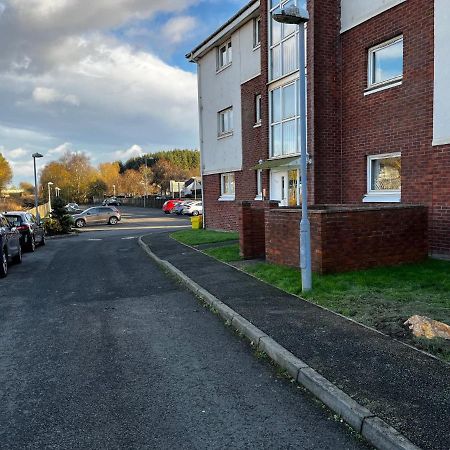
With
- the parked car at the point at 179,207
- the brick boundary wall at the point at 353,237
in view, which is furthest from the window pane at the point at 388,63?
the parked car at the point at 179,207

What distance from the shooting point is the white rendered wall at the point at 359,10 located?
11383mm

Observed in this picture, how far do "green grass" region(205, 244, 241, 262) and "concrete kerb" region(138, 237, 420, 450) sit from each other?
16.6 ft

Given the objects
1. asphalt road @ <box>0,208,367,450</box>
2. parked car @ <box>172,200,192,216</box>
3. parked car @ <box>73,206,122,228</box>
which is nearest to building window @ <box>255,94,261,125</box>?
asphalt road @ <box>0,208,367,450</box>

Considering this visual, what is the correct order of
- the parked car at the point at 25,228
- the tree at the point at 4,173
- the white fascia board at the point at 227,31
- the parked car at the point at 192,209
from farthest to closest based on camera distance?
the tree at the point at 4,173 < the parked car at the point at 192,209 < the parked car at the point at 25,228 < the white fascia board at the point at 227,31

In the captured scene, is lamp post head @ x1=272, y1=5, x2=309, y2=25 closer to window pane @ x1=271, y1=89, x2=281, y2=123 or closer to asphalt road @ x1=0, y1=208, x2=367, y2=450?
asphalt road @ x1=0, y1=208, x2=367, y2=450

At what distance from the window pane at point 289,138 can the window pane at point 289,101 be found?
0.92 feet

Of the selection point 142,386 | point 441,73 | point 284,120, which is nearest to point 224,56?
point 284,120

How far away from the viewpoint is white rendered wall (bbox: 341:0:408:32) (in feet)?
37.3

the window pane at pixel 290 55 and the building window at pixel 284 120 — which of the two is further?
the building window at pixel 284 120

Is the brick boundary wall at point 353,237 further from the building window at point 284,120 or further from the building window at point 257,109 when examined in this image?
the building window at point 257,109

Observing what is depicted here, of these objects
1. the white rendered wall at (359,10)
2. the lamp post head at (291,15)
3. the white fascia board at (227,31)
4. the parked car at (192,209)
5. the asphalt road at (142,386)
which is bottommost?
the parked car at (192,209)

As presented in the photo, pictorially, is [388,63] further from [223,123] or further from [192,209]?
[192,209]

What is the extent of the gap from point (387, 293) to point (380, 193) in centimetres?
555

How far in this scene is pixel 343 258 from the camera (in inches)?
327
